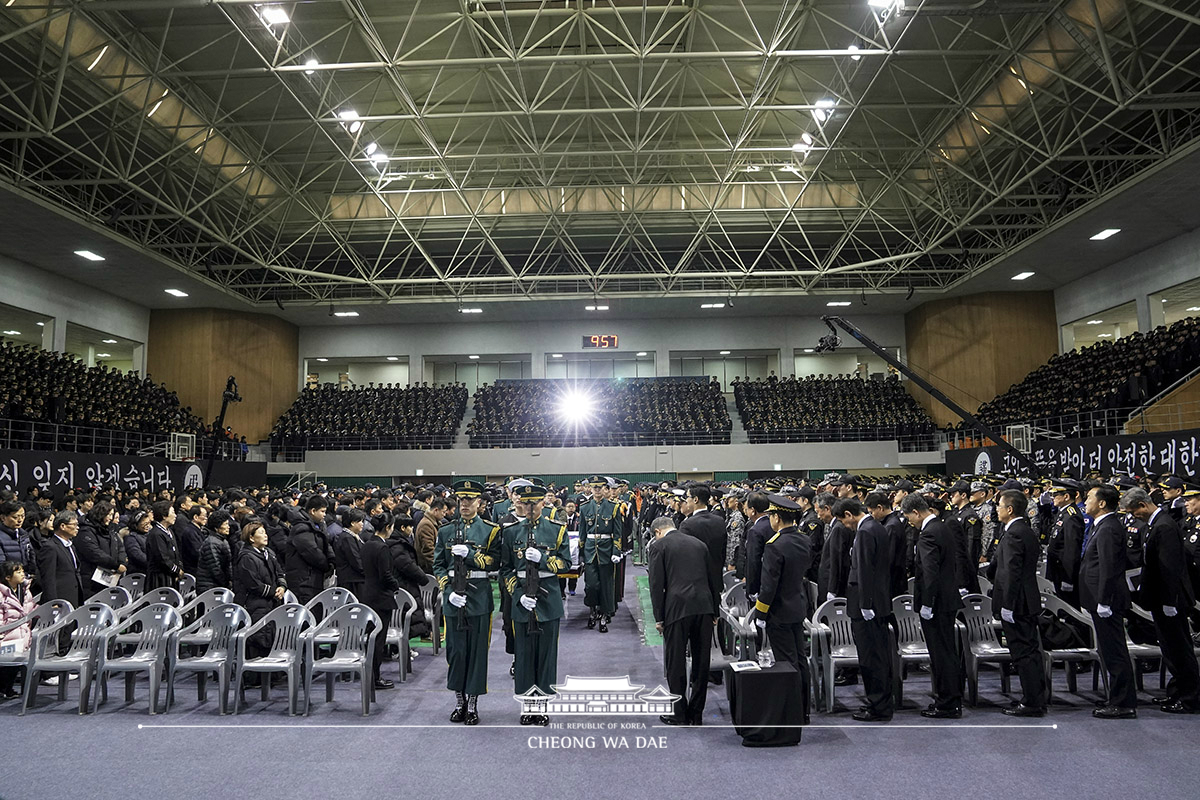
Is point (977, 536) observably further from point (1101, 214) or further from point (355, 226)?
point (355, 226)

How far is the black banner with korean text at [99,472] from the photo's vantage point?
16.9 meters

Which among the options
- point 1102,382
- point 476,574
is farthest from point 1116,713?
point 1102,382

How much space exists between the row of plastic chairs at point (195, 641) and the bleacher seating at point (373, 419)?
2449cm

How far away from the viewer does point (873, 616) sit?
6.38 m

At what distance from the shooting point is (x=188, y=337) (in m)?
31.4

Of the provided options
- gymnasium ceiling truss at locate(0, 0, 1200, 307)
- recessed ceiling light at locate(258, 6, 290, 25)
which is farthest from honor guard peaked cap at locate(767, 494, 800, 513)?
recessed ceiling light at locate(258, 6, 290, 25)

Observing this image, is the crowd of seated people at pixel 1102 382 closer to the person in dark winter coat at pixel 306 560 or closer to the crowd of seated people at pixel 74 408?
the person in dark winter coat at pixel 306 560

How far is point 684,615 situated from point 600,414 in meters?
26.7

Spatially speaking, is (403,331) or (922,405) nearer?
(922,405)

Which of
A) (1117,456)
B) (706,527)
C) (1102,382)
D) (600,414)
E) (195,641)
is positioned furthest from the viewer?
(600,414)

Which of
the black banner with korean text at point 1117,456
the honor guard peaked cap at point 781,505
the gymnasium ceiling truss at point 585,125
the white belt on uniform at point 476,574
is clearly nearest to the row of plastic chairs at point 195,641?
the white belt on uniform at point 476,574

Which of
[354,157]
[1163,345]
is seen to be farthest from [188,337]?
A: [1163,345]

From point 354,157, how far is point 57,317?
13126 millimetres

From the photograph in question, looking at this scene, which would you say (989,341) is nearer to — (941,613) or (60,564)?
(941,613)
